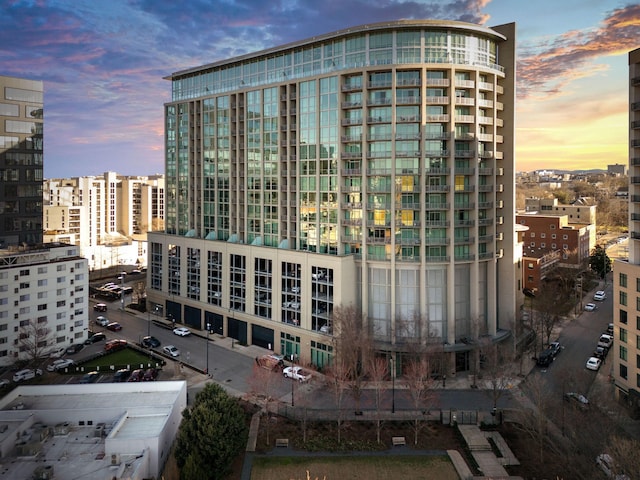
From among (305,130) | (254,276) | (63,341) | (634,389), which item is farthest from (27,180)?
(634,389)

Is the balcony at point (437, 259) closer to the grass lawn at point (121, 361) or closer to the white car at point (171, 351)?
the white car at point (171, 351)

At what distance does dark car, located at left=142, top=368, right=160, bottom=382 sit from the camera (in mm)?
45481

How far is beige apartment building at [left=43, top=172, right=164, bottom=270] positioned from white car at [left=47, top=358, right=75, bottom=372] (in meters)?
38.6

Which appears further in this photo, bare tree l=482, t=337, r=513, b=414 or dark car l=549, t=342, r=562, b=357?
dark car l=549, t=342, r=562, b=357

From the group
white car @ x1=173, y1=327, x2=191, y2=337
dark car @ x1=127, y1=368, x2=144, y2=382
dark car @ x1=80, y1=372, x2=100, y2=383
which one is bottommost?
dark car @ x1=80, y1=372, x2=100, y2=383

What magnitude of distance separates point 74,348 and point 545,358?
52735 millimetres

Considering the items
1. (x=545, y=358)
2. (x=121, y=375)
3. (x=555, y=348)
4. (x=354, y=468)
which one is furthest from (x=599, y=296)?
(x=121, y=375)

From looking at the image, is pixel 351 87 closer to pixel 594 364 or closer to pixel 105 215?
pixel 594 364

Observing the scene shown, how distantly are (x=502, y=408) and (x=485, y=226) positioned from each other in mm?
18633

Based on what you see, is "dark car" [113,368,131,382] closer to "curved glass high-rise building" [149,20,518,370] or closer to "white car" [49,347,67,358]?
"white car" [49,347,67,358]

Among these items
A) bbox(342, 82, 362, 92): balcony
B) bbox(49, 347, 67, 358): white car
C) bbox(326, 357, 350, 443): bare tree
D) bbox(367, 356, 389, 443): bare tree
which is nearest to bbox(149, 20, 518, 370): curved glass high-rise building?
bbox(342, 82, 362, 92): balcony

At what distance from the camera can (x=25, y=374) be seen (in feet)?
151

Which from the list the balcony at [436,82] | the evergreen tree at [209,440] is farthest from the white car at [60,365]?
the balcony at [436,82]

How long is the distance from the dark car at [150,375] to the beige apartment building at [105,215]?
46.7 m
